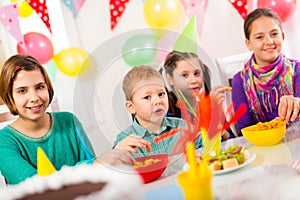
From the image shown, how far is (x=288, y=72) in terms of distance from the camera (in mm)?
1618

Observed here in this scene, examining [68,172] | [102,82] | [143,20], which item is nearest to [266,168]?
[102,82]

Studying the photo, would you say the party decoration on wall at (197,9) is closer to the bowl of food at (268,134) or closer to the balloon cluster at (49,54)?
the balloon cluster at (49,54)

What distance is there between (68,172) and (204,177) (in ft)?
0.54

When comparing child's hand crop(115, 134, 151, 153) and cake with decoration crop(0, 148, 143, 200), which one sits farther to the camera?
child's hand crop(115, 134, 151, 153)

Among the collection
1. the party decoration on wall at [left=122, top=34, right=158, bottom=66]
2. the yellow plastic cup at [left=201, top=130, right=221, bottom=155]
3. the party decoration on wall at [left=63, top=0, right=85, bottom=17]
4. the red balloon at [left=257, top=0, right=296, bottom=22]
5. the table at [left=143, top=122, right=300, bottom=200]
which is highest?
the party decoration on wall at [left=63, top=0, right=85, bottom=17]

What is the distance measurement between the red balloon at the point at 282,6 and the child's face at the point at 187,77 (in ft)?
5.05

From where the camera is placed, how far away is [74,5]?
86.6 inches

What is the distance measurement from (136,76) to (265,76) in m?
1.00

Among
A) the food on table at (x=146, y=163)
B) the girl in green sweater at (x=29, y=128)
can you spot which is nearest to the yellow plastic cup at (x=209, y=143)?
the food on table at (x=146, y=163)

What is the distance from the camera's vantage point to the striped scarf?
5.31ft

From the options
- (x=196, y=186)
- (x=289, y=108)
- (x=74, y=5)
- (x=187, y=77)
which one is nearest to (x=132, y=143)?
(x=187, y=77)

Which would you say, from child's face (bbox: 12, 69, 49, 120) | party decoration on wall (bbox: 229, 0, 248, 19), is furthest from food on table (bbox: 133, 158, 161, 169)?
party decoration on wall (bbox: 229, 0, 248, 19)

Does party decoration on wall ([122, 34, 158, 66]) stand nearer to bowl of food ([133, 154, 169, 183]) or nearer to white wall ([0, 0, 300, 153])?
bowl of food ([133, 154, 169, 183])

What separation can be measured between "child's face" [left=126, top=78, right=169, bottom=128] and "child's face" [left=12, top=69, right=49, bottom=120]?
0.61 m
